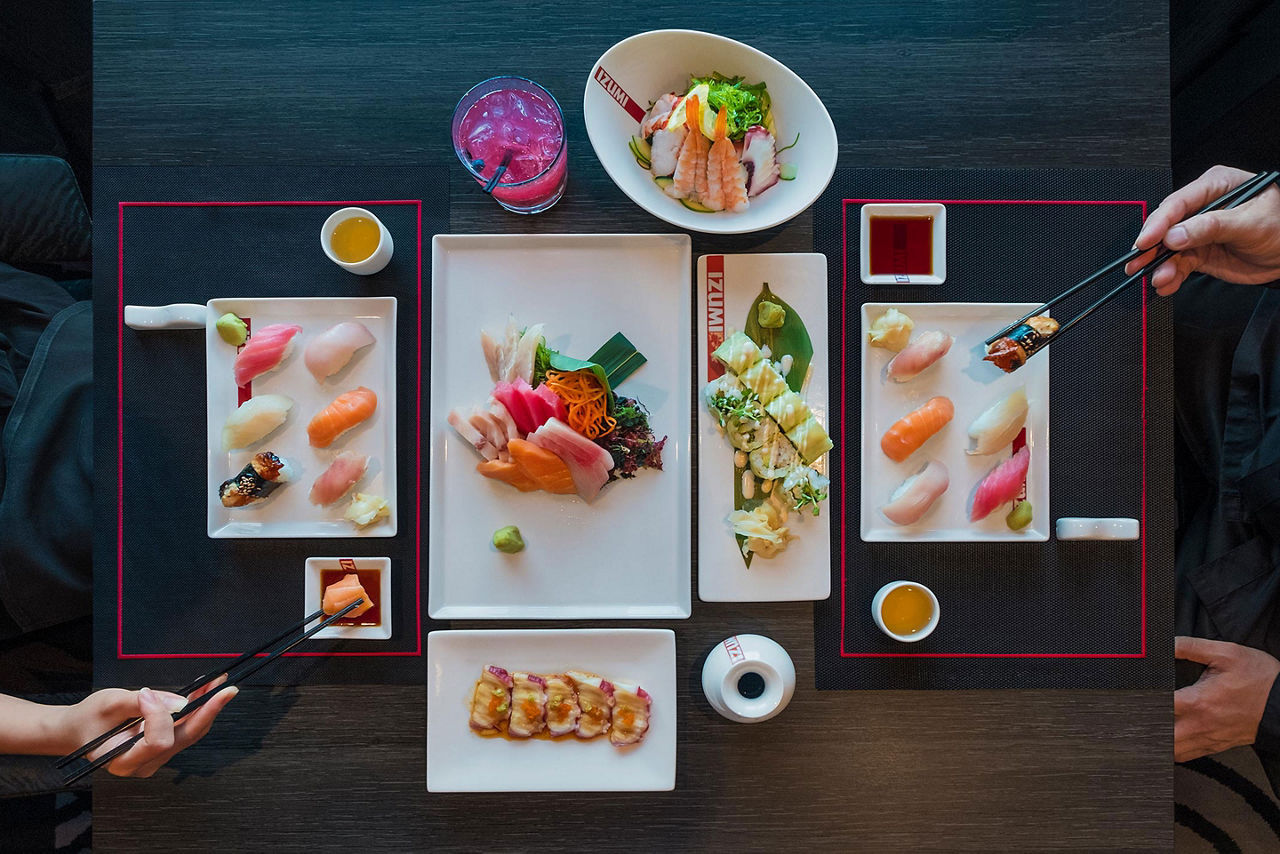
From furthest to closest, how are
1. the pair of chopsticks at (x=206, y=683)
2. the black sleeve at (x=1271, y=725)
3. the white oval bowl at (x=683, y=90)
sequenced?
the black sleeve at (x=1271, y=725) < the white oval bowl at (x=683, y=90) < the pair of chopsticks at (x=206, y=683)

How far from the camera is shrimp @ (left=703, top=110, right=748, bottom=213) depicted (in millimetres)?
1628

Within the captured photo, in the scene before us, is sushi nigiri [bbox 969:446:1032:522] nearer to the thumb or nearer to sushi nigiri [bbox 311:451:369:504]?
the thumb

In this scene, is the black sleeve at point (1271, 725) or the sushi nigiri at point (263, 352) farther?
the black sleeve at point (1271, 725)

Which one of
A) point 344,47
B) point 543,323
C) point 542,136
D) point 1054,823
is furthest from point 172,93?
point 1054,823

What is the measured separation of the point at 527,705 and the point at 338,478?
0.75m

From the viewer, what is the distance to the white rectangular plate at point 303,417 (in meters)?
1.81

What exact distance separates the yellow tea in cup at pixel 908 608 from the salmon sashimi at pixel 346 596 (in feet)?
4.32

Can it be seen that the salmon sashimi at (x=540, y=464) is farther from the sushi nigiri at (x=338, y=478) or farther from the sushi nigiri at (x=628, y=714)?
the sushi nigiri at (x=628, y=714)

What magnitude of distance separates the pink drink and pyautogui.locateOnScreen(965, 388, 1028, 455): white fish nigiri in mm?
1259

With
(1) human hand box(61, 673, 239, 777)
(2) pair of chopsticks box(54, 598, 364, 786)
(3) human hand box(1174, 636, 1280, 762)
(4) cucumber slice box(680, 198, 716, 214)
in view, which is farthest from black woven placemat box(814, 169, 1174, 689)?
(1) human hand box(61, 673, 239, 777)

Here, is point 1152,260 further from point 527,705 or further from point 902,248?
point 527,705

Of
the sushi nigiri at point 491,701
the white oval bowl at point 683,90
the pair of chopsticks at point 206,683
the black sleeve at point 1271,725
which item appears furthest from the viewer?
the black sleeve at point 1271,725

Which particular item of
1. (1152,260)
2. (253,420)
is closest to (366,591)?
(253,420)

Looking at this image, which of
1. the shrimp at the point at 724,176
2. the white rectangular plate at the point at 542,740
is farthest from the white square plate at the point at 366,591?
the shrimp at the point at 724,176
